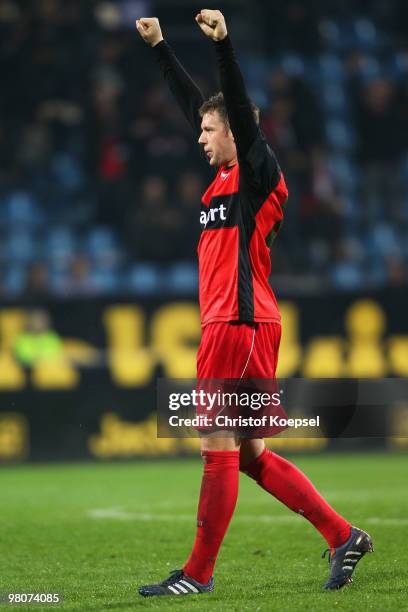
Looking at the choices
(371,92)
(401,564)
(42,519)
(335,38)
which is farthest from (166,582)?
(335,38)

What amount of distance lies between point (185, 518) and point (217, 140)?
3.17 metres

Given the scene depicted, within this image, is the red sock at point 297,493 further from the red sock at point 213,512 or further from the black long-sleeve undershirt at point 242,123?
the black long-sleeve undershirt at point 242,123

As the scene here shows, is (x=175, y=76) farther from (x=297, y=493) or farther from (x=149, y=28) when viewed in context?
(x=297, y=493)

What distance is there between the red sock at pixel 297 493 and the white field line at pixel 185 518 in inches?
80.8

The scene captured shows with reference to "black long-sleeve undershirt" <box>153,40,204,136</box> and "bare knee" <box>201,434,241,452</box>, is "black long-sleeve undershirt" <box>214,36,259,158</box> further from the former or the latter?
"bare knee" <box>201,434,241,452</box>

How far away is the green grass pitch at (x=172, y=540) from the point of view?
443cm

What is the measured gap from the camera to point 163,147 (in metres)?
13.7

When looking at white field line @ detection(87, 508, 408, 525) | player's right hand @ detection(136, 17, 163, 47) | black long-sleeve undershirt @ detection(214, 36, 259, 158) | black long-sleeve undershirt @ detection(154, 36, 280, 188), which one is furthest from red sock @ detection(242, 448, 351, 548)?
white field line @ detection(87, 508, 408, 525)

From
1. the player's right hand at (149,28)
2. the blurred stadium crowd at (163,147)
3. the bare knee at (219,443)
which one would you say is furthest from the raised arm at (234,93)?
the blurred stadium crowd at (163,147)

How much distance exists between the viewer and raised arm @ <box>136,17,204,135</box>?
16.9 feet

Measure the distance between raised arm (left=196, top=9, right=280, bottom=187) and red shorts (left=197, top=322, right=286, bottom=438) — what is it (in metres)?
0.64

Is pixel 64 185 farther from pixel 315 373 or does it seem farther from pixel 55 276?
pixel 315 373

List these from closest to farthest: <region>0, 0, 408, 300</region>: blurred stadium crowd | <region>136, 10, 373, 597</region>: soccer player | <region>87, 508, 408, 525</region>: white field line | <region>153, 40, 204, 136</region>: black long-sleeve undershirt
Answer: <region>136, 10, 373, 597</region>: soccer player, <region>153, 40, 204, 136</region>: black long-sleeve undershirt, <region>87, 508, 408, 525</region>: white field line, <region>0, 0, 408, 300</region>: blurred stadium crowd

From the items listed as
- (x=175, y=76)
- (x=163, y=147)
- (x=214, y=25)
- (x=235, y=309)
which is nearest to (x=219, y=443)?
(x=235, y=309)
